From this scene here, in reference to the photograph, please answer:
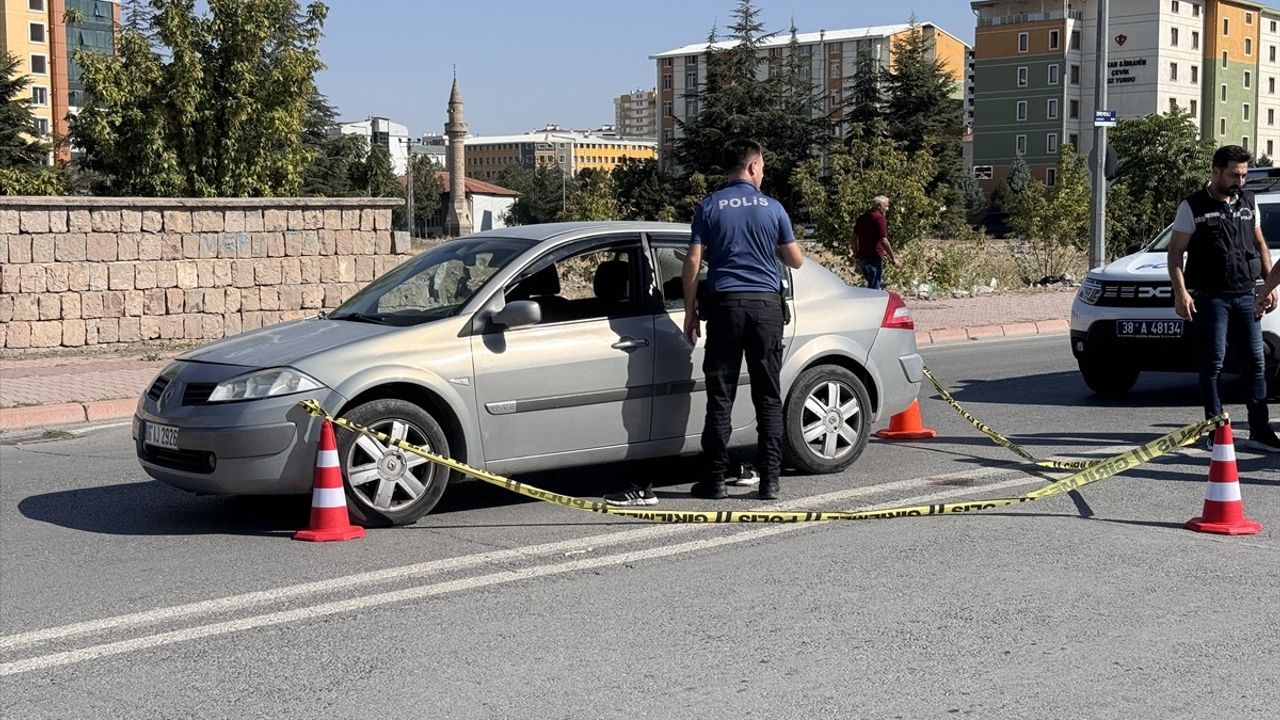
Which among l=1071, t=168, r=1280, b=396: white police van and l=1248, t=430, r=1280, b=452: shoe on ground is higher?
l=1071, t=168, r=1280, b=396: white police van

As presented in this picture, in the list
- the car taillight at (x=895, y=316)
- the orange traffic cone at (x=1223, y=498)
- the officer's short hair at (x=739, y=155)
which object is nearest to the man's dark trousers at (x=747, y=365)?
the officer's short hair at (x=739, y=155)

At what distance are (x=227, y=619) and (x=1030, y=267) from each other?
27918mm

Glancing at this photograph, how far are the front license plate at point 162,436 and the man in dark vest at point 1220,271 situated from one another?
5660 millimetres

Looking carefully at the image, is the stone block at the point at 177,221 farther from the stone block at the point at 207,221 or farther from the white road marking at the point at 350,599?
the white road marking at the point at 350,599

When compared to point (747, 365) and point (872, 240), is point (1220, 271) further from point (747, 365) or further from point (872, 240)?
point (872, 240)

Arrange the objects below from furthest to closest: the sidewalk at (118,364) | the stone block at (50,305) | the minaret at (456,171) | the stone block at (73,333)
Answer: the minaret at (456,171), the stone block at (73,333), the stone block at (50,305), the sidewalk at (118,364)

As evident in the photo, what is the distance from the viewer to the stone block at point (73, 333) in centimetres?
1733

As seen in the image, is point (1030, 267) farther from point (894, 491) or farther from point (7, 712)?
point (7, 712)

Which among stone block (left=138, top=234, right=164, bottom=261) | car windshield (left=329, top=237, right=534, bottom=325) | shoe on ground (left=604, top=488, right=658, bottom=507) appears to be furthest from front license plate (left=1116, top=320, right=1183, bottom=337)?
stone block (left=138, top=234, right=164, bottom=261)

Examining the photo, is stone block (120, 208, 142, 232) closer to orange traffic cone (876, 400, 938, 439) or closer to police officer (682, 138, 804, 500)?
orange traffic cone (876, 400, 938, 439)

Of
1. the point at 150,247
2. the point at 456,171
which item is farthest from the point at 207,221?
the point at 456,171

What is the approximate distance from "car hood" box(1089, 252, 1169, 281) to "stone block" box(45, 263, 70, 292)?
38.9ft

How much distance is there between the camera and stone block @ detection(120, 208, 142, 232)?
57.7ft

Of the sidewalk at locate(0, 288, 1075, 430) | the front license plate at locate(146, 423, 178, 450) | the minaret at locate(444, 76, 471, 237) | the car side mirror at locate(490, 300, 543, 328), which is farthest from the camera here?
the minaret at locate(444, 76, 471, 237)
